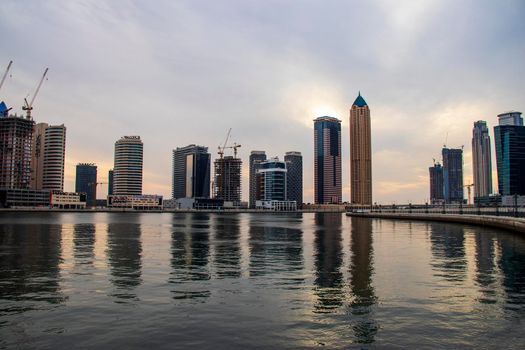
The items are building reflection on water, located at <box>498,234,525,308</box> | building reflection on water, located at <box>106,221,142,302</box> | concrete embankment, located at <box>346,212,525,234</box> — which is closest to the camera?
building reflection on water, located at <box>498,234,525,308</box>

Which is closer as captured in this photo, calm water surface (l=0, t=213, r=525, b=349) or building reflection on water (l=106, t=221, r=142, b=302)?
calm water surface (l=0, t=213, r=525, b=349)

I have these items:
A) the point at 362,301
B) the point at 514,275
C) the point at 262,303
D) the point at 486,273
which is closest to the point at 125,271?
the point at 262,303

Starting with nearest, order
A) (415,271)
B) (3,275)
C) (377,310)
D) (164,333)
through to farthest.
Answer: (164,333) → (377,310) → (3,275) → (415,271)

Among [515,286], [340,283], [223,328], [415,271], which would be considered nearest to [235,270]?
[340,283]

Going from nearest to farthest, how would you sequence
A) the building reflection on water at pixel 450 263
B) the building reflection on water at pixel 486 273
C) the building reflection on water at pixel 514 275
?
the building reflection on water at pixel 514 275
the building reflection on water at pixel 486 273
the building reflection on water at pixel 450 263

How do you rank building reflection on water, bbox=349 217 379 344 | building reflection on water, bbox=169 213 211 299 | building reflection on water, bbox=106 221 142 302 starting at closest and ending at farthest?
building reflection on water, bbox=349 217 379 344
building reflection on water, bbox=106 221 142 302
building reflection on water, bbox=169 213 211 299

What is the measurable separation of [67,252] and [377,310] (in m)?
36.3

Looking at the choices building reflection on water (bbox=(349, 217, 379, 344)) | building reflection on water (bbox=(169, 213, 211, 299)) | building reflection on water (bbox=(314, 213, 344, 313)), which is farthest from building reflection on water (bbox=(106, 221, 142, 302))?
building reflection on water (bbox=(349, 217, 379, 344))

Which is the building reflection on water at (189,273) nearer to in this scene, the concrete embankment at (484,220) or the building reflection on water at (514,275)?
the building reflection on water at (514,275)

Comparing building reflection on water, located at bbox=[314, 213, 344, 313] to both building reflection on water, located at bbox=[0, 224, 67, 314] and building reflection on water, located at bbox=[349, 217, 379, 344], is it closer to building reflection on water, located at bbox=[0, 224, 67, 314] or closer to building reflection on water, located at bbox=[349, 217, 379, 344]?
building reflection on water, located at bbox=[349, 217, 379, 344]

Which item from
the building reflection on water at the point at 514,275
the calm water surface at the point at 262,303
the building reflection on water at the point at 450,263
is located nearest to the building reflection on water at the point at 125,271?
the calm water surface at the point at 262,303

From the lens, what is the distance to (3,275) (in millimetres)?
30141

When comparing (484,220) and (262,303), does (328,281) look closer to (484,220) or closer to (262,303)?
(262,303)

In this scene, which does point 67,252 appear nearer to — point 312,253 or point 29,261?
point 29,261
